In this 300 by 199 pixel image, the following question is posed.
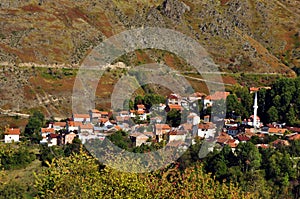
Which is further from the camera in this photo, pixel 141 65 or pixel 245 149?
pixel 141 65

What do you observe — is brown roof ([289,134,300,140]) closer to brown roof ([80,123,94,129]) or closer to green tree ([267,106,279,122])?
green tree ([267,106,279,122])

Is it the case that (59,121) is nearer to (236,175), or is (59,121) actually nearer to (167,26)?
(236,175)

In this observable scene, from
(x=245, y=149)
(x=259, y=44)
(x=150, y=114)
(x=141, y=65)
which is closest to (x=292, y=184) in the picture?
(x=245, y=149)

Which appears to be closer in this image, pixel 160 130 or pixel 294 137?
pixel 294 137

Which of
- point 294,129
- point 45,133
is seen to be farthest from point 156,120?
point 294,129

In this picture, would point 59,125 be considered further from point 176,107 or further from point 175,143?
point 175,143

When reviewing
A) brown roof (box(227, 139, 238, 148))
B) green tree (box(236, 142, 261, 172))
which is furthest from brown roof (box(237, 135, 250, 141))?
green tree (box(236, 142, 261, 172))
